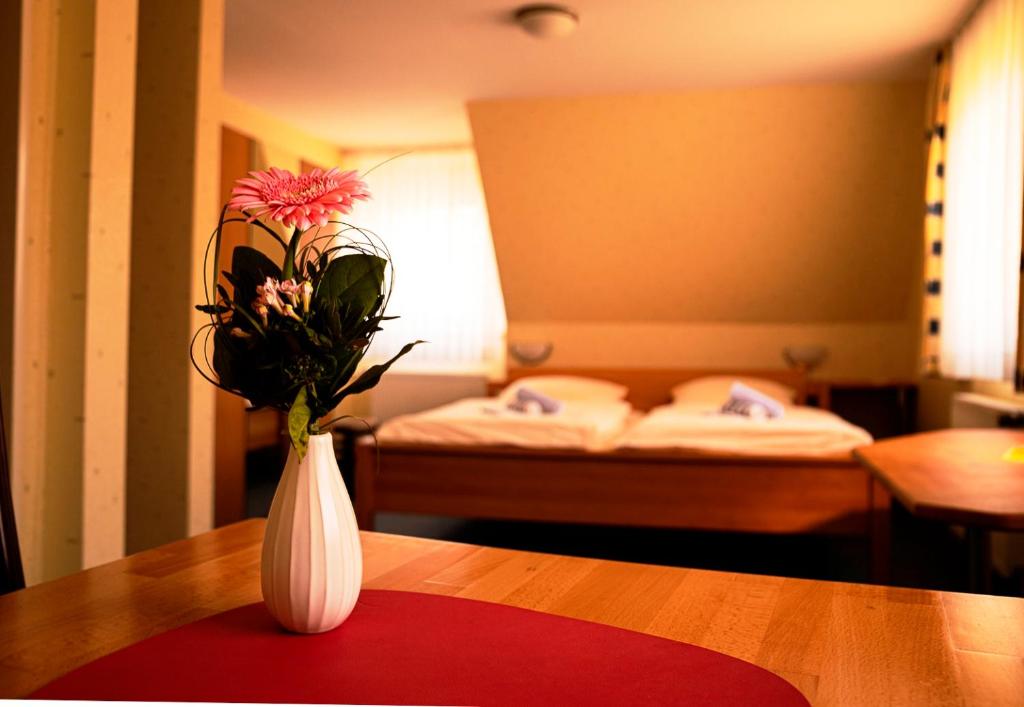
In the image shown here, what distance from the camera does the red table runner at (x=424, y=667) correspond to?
0.65 m

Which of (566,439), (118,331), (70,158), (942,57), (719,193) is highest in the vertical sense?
(942,57)

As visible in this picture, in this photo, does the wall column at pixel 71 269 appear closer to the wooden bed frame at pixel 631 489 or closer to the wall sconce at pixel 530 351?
the wooden bed frame at pixel 631 489

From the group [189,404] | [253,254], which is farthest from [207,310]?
[189,404]

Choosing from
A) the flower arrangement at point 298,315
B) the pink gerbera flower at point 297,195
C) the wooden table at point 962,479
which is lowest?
the wooden table at point 962,479

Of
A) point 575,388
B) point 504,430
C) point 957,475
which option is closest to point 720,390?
point 575,388

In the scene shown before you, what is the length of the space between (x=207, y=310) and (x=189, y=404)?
220 centimetres

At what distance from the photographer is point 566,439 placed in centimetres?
325

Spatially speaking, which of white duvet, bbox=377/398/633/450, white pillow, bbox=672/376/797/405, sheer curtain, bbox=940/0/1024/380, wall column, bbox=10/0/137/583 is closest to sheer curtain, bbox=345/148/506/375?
white pillow, bbox=672/376/797/405

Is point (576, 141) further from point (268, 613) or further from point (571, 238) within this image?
point (268, 613)

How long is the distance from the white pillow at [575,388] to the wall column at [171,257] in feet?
6.62

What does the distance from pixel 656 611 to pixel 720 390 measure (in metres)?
3.62

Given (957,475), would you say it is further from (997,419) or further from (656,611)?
(997,419)

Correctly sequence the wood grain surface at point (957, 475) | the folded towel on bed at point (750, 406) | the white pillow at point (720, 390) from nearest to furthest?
the wood grain surface at point (957, 475) → the folded towel on bed at point (750, 406) → the white pillow at point (720, 390)

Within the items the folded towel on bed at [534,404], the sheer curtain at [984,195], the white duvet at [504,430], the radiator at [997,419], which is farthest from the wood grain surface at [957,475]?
the folded towel on bed at [534,404]
